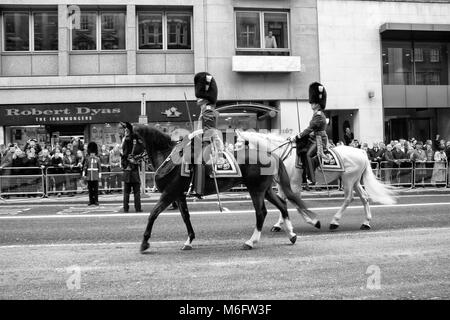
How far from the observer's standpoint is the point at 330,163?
10797 millimetres

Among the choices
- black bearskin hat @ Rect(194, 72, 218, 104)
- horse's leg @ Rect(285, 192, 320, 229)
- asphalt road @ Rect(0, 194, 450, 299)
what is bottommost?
asphalt road @ Rect(0, 194, 450, 299)

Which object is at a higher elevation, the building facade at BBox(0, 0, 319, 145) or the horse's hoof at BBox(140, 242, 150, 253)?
the building facade at BBox(0, 0, 319, 145)

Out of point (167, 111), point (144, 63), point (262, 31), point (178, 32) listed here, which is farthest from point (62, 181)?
point (262, 31)

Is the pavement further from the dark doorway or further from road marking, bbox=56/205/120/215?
the dark doorway

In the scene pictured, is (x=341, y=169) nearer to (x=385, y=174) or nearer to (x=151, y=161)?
(x=151, y=161)

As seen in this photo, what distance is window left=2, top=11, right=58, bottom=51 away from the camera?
1003 inches

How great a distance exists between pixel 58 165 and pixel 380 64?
18460mm

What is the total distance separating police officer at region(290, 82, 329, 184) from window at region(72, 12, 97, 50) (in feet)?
58.8

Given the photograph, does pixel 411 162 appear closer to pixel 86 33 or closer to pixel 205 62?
pixel 205 62

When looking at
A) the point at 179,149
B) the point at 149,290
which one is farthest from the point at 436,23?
the point at 149,290

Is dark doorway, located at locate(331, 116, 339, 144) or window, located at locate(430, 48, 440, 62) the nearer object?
dark doorway, located at locate(331, 116, 339, 144)

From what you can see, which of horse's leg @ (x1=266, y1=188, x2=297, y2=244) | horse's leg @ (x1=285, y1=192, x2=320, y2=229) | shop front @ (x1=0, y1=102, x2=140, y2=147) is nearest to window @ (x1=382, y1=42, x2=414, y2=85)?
shop front @ (x1=0, y1=102, x2=140, y2=147)

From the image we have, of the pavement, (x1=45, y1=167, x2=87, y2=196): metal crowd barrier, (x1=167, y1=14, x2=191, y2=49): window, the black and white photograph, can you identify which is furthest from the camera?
(x1=167, y1=14, x2=191, y2=49): window

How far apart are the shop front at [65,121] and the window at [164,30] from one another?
355 centimetres
